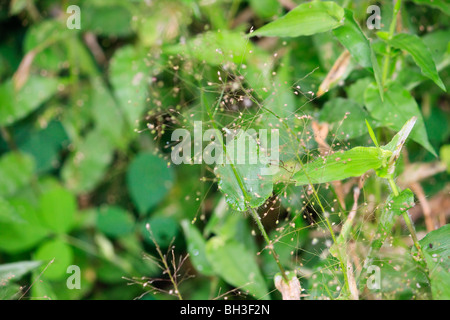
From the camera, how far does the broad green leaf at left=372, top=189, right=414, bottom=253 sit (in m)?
0.58

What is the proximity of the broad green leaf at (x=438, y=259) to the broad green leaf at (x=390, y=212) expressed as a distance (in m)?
0.06

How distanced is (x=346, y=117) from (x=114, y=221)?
2.38ft

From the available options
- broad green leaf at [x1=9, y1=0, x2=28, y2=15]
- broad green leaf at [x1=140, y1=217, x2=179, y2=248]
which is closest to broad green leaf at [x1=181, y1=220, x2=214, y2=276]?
broad green leaf at [x1=140, y1=217, x2=179, y2=248]

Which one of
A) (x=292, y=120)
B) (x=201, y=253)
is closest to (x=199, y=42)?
(x=292, y=120)

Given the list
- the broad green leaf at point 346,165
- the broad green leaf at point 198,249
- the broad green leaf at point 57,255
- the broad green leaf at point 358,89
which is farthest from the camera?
the broad green leaf at point 57,255

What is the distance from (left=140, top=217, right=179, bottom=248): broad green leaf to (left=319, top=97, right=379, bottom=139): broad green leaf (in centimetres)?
51

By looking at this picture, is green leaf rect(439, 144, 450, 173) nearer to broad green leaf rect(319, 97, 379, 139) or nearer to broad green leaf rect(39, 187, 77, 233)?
broad green leaf rect(319, 97, 379, 139)

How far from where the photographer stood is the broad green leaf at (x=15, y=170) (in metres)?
1.26

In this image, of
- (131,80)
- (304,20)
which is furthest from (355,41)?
(131,80)

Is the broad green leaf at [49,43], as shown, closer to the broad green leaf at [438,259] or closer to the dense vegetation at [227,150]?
the dense vegetation at [227,150]

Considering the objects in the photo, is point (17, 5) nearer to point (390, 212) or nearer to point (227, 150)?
A: point (227, 150)

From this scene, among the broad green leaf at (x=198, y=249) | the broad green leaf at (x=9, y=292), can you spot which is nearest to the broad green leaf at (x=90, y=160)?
Result: the broad green leaf at (x=198, y=249)

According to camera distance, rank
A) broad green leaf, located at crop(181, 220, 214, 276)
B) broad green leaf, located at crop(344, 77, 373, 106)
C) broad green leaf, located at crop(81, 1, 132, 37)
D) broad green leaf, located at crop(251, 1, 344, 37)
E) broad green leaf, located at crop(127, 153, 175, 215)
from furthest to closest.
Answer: broad green leaf, located at crop(81, 1, 132, 37)
broad green leaf, located at crop(127, 153, 175, 215)
broad green leaf, located at crop(181, 220, 214, 276)
broad green leaf, located at crop(344, 77, 373, 106)
broad green leaf, located at crop(251, 1, 344, 37)

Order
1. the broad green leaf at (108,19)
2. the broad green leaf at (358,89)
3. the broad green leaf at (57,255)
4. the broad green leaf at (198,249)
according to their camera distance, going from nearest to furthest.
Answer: the broad green leaf at (358,89) → the broad green leaf at (198,249) → the broad green leaf at (57,255) → the broad green leaf at (108,19)
